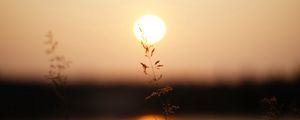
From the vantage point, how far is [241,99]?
7394cm

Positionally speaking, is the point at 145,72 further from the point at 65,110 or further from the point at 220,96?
the point at 220,96

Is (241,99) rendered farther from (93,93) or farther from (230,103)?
(93,93)

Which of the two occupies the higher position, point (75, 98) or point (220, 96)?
point (75, 98)

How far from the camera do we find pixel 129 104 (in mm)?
78812

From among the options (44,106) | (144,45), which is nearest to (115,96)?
(44,106)

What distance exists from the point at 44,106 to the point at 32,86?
1370 cm

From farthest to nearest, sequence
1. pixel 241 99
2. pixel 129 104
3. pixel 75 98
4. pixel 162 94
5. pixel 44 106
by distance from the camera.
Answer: pixel 75 98, pixel 129 104, pixel 241 99, pixel 44 106, pixel 162 94

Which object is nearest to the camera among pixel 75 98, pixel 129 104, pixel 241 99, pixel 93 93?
pixel 241 99

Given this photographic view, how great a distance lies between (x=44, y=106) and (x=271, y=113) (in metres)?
66.0

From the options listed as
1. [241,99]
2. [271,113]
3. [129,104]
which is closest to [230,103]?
[241,99]

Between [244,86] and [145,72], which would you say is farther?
[244,86]

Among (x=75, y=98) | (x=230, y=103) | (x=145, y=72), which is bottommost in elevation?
(x=145, y=72)

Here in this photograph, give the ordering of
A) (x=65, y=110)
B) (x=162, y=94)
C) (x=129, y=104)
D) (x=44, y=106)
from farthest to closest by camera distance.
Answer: (x=129, y=104) < (x=44, y=106) < (x=162, y=94) < (x=65, y=110)

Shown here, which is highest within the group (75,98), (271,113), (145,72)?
(75,98)
